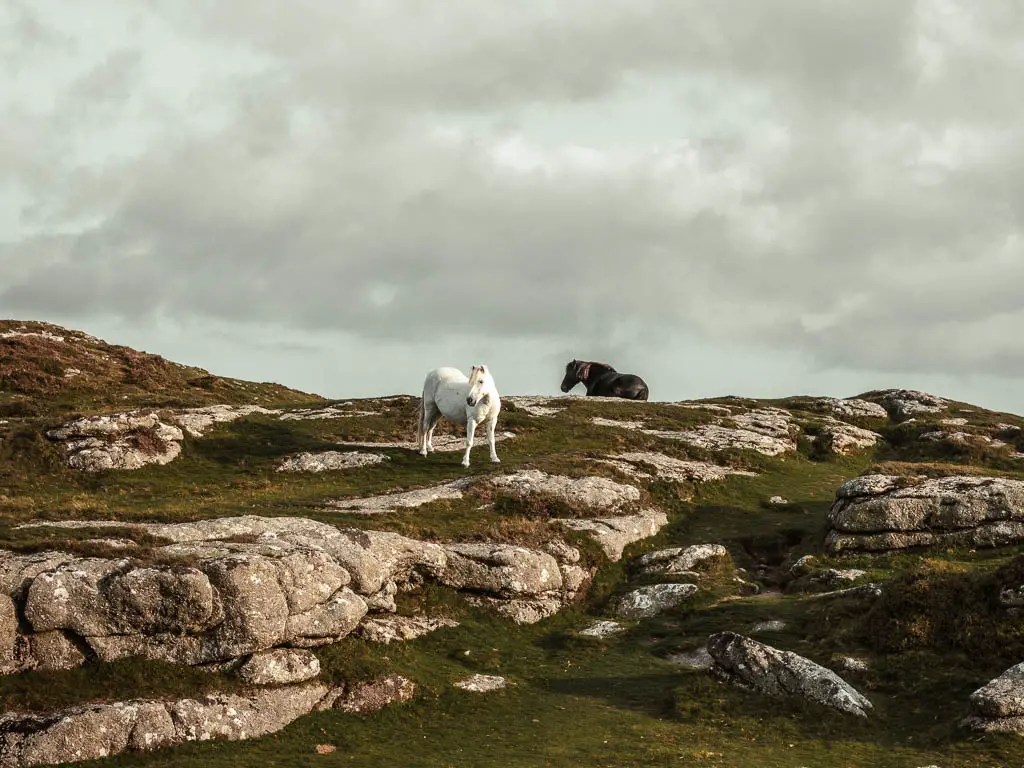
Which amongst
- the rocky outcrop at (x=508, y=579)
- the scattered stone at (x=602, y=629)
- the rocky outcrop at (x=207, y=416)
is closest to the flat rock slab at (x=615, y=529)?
the rocky outcrop at (x=508, y=579)

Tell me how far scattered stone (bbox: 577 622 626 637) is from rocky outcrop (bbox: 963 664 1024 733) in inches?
483

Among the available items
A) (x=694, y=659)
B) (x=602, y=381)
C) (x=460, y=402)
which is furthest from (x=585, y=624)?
(x=602, y=381)

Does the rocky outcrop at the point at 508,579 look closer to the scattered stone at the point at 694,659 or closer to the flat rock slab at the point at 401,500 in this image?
the flat rock slab at the point at 401,500

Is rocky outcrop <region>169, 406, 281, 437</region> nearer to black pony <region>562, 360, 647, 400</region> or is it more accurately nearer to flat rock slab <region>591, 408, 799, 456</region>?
flat rock slab <region>591, 408, 799, 456</region>

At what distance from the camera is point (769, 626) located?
32.0 meters

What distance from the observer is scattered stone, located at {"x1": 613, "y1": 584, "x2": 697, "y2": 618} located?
34.9 m

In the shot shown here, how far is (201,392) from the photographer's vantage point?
74688 millimetres

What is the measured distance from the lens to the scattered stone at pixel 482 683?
2736 centimetres

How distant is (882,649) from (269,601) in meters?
19.1

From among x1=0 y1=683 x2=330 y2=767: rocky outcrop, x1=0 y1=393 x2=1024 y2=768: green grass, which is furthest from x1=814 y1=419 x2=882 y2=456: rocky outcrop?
x1=0 y1=683 x2=330 y2=767: rocky outcrop

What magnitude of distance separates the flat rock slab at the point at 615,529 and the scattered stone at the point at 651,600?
401 cm

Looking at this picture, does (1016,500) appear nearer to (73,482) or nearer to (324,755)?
(324,755)

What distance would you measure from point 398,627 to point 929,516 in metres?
24.3

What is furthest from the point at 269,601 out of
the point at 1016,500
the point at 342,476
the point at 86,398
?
the point at 86,398
